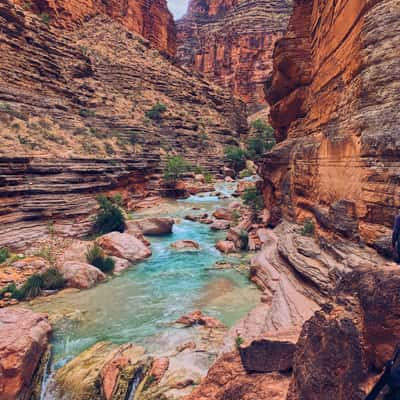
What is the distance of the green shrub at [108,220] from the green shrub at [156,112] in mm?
20340

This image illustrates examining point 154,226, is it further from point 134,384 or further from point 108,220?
point 134,384

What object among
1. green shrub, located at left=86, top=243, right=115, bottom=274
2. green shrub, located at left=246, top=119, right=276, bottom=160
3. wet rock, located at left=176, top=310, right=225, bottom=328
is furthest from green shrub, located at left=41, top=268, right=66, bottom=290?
green shrub, located at left=246, top=119, right=276, bottom=160

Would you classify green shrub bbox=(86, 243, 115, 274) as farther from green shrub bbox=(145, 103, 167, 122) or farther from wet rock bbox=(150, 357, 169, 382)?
green shrub bbox=(145, 103, 167, 122)

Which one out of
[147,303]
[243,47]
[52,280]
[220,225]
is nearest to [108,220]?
[52,280]

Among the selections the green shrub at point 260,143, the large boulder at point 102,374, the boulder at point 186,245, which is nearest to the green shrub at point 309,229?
the boulder at point 186,245

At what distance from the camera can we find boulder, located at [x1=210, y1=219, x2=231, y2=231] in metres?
14.9

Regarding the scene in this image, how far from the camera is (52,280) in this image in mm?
7867

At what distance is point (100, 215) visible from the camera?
12.9 meters

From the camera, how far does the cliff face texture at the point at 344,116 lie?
4883mm

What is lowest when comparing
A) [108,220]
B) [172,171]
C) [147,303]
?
[147,303]

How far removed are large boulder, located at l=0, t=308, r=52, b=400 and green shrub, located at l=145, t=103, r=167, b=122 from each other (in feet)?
92.5

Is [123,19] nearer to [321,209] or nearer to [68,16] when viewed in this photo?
[68,16]

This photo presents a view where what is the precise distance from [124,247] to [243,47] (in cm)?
7153

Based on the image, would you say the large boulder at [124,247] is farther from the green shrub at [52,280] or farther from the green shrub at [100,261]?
the green shrub at [52,280]
